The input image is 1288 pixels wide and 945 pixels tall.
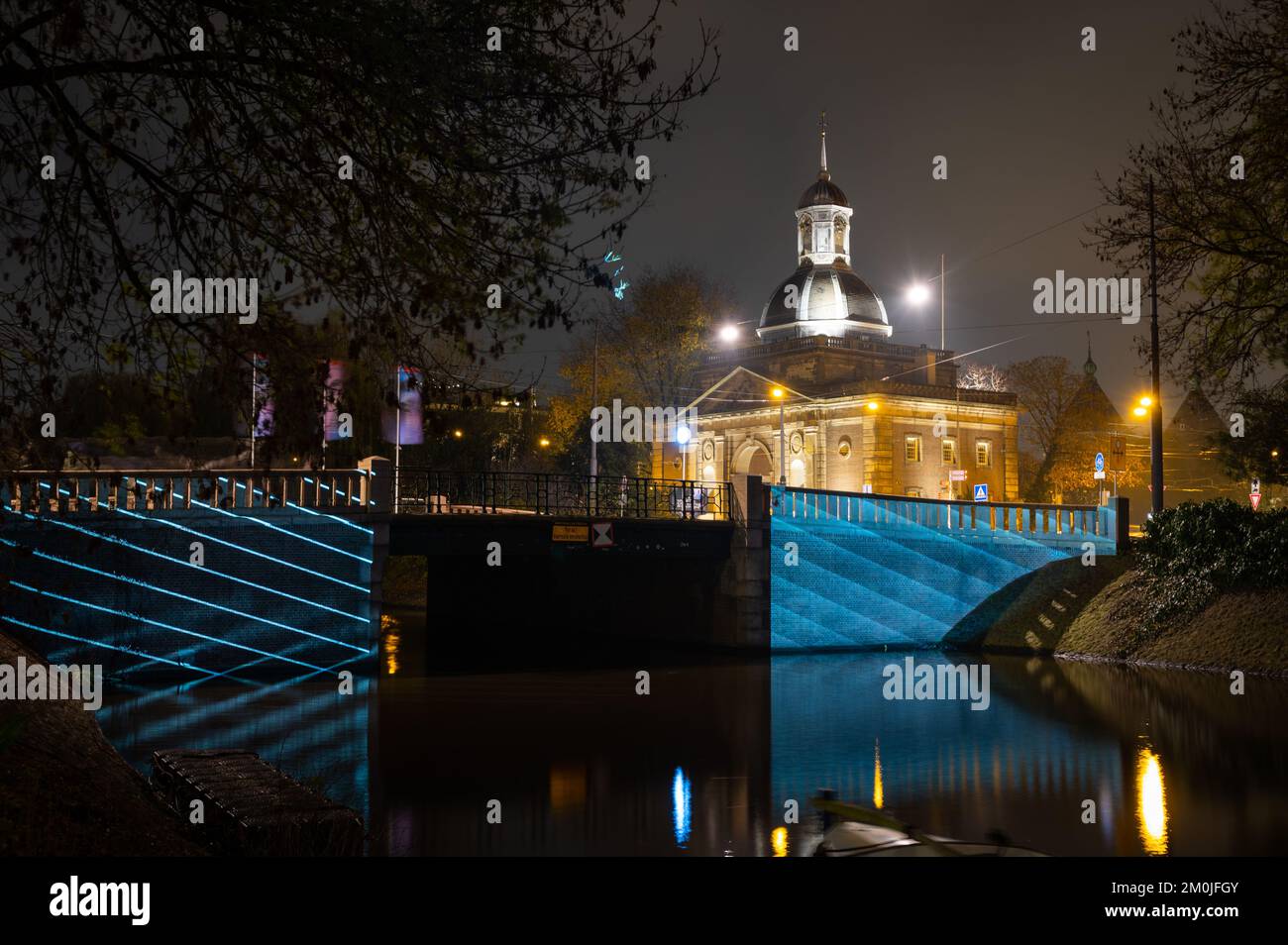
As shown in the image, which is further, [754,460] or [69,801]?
[754,460]

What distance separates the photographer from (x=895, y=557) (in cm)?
3866

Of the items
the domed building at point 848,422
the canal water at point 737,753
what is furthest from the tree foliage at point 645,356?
the canal water at point 737,753

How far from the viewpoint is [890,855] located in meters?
8.23

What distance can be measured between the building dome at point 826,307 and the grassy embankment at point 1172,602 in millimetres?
69917

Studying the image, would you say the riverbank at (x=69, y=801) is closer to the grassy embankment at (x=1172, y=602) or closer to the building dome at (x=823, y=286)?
the grassy embankment at (x=1172, y=602)

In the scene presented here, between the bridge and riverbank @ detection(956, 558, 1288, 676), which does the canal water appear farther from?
the bridge

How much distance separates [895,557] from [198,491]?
67.7ft

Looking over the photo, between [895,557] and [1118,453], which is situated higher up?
[1118,453]

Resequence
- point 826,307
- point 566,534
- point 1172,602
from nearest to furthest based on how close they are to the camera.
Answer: point 1172,602, point 566,534, point 826,307

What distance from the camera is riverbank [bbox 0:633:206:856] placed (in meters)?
9.75

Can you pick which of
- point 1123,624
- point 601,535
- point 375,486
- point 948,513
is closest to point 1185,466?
point 948,513

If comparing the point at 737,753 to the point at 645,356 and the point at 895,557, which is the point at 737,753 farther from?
the point at 645,356

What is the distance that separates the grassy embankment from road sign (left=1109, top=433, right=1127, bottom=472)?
47.5 meters
